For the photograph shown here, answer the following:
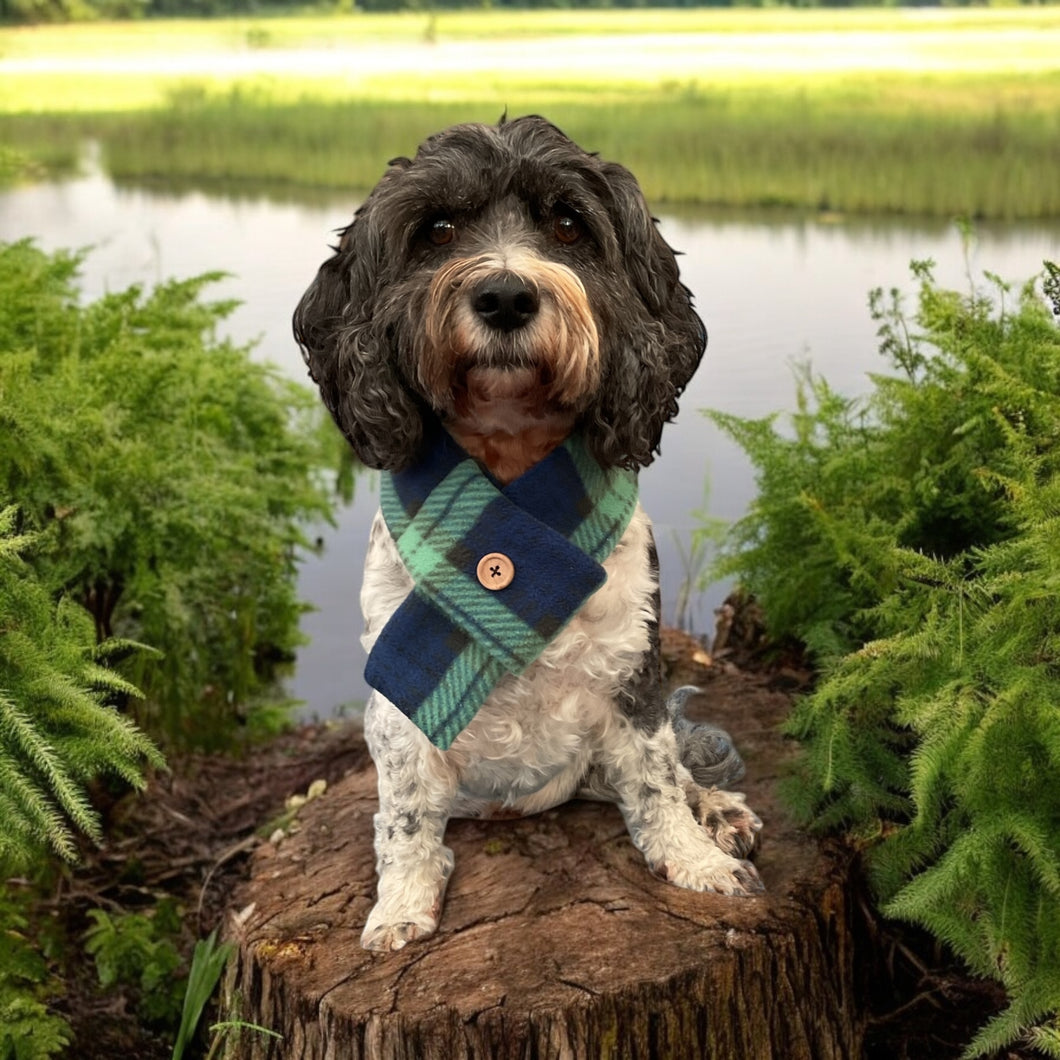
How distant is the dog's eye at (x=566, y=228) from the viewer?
307cm

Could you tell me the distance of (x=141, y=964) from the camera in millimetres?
4582

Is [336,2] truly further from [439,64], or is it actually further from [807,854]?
[807,854]

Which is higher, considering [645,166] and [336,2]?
[336,2]

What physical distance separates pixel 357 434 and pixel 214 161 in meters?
5.73

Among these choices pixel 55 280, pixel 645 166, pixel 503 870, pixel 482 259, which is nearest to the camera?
pixel 482 259

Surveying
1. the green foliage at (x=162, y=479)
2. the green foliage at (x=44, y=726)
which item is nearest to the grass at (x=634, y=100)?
the green foliage at (x=162, y=479)

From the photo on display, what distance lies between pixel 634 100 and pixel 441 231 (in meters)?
4.51

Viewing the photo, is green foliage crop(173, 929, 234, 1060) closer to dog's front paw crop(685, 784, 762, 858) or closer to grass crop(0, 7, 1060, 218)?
dog's front paw crop(685, 784, 762, 858)

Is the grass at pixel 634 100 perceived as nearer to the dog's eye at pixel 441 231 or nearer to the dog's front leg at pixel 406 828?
the dog's eye at pixel 441 231

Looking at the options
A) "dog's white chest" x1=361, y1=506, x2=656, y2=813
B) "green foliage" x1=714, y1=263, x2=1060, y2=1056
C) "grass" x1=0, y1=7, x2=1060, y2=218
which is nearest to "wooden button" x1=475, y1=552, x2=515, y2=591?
"dog's white chest" x1=361, y1=506, x2=656, y2=813

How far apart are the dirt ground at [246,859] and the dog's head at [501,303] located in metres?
1.56

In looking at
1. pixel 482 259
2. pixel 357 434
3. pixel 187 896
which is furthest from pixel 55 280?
pixel 482 259

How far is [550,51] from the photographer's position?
761cm

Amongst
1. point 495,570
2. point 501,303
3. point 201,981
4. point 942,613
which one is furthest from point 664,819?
point 501,303
